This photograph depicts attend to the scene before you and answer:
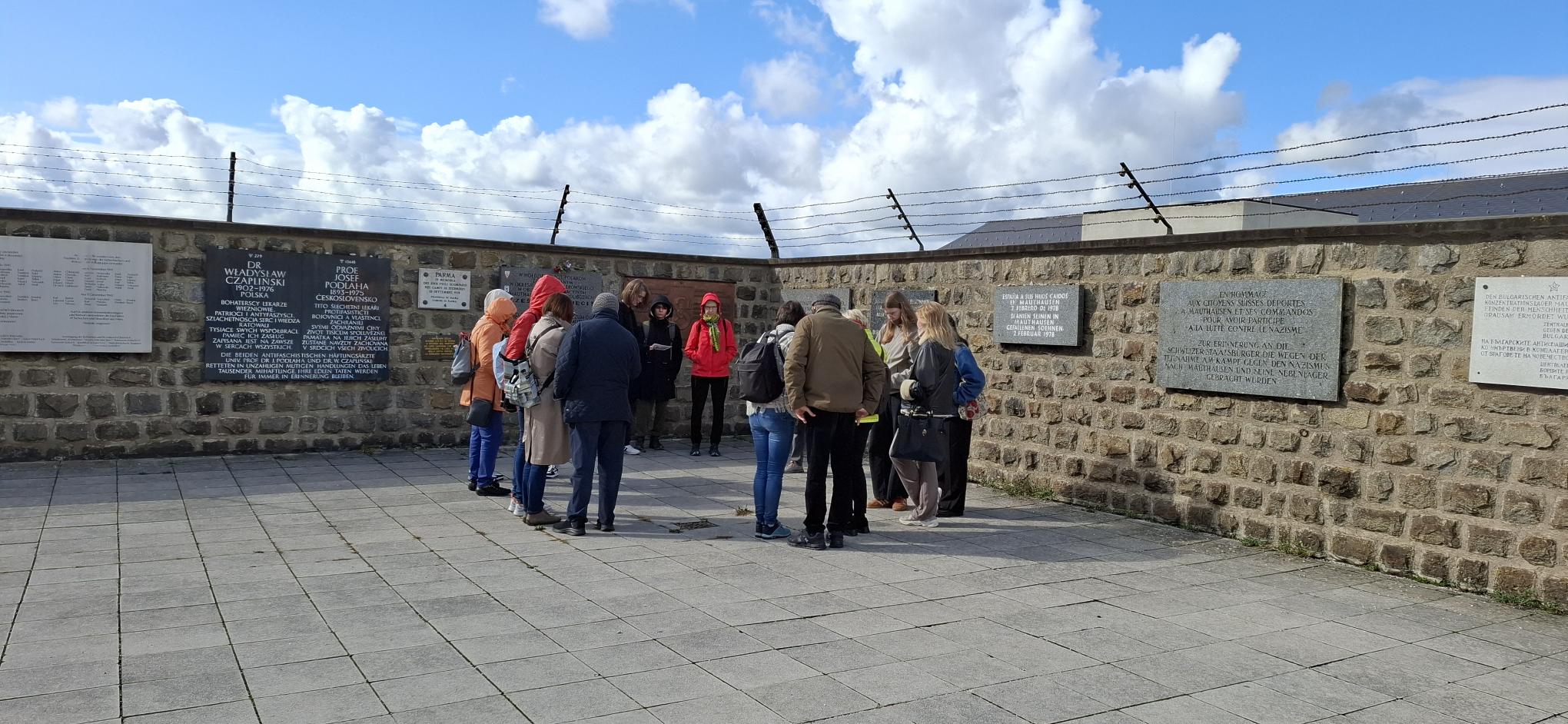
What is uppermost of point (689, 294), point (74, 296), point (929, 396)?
point (689, 294)

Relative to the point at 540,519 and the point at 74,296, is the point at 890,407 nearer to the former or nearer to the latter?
the point at 540,519

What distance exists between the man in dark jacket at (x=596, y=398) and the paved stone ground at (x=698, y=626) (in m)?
0.27

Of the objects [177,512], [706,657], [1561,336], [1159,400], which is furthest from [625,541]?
[1561,336]

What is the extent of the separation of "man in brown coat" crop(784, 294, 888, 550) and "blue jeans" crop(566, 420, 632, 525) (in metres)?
1.16

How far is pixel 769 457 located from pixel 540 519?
156 cm

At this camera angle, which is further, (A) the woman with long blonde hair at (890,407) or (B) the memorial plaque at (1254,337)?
(A) the woman with long blonde hair at (890,407)

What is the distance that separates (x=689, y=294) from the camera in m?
12.3

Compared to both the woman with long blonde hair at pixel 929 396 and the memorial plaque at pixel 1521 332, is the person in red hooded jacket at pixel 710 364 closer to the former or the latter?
the woman with long blonde hair at pixel 929 396

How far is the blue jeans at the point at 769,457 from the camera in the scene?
6.78m

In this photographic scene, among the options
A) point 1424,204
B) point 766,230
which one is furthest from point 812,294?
point 1424,204

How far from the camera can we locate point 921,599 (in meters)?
5.47

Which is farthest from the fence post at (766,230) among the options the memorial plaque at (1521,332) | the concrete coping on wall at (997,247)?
the memorial plaque at (1521,332)

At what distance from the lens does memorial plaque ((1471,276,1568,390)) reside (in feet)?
18.5

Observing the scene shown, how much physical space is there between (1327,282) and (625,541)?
455 centimetres
